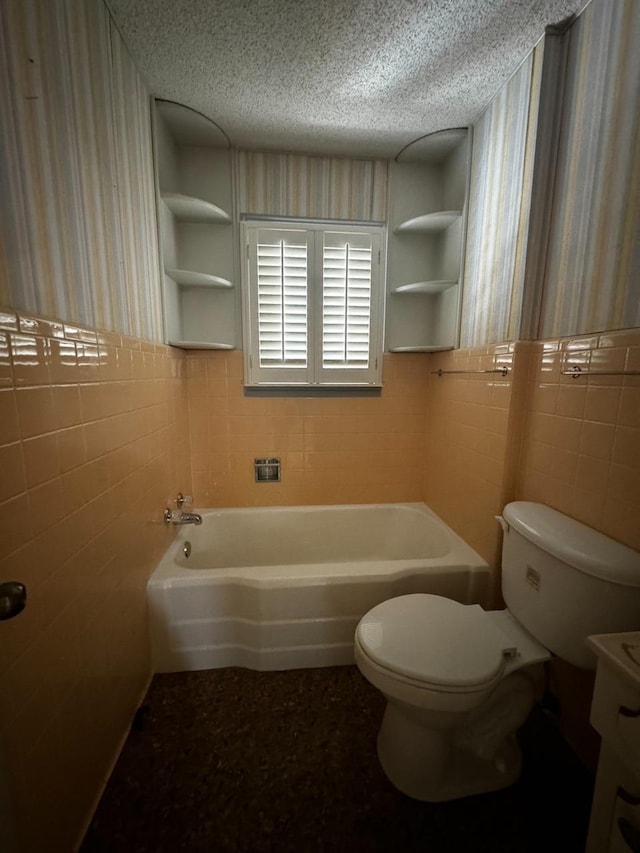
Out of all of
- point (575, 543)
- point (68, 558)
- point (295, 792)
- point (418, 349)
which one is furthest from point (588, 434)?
point (68, 558)

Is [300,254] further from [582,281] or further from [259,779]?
[259,779]

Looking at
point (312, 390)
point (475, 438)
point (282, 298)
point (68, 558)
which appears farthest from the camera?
point (312, 390)

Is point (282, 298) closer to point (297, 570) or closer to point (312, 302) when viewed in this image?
point (312, 302)

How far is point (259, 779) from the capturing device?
3.39ft

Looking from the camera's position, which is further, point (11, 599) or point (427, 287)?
point (427, 287)

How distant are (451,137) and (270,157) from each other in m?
0.91

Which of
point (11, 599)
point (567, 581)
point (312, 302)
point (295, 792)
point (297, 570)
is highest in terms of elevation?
point (312, 302)

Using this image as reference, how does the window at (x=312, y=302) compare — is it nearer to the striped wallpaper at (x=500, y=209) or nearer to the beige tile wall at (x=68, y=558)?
the striped wallpaper at (x=500, y=209)

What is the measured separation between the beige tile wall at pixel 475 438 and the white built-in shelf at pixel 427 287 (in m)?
0.35

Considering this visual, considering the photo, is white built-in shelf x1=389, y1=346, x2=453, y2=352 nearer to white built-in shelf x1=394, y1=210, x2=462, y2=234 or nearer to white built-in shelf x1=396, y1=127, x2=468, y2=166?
white built-in shelf x1=394, y1=210, x2=462, y2=234

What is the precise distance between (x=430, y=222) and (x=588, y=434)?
131cm

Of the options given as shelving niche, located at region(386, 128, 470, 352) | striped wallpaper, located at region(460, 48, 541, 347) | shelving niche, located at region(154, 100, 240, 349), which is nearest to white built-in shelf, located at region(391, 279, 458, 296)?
shelving niche, located at region(386, 128, 470, 352)

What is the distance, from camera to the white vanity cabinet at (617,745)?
0.58 metres

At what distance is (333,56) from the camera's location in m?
1.21
